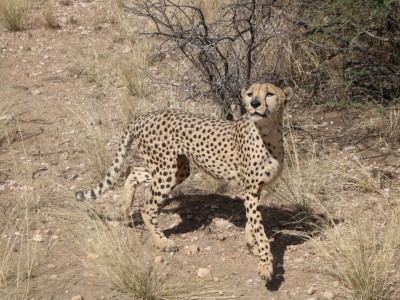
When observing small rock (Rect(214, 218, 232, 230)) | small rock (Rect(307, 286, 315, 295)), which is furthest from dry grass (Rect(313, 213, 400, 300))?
small rock (Rect(214, 218, 232, 230))

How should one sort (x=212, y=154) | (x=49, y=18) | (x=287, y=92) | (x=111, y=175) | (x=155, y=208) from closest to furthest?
1. (x=287, y=92)
2. (x=212, y=154)
3. (x=155, y=208)
4. (x=111, y=175)
5. (x=49, y=18)

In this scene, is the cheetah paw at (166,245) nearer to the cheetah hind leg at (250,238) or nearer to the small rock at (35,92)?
the cheetah hind leg at (250,238)

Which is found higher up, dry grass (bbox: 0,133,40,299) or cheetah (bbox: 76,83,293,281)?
cheetah (bbox: 76,83,293,281)

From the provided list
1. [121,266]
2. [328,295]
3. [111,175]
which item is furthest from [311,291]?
[111,175]

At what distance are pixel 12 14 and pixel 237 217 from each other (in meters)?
5.44

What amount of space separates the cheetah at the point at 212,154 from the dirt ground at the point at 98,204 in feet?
0.64

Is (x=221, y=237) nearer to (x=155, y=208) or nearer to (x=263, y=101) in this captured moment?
(x=155, y=208)

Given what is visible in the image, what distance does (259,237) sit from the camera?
442 centimetres

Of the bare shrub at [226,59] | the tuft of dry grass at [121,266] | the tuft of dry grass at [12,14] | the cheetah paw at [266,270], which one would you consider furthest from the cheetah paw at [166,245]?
the tuft of dry grass at [12,14]

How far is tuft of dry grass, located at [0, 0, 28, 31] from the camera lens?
917 cm

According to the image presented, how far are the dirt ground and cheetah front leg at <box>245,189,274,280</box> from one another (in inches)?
4.1

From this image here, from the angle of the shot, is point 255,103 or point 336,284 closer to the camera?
point 255,103

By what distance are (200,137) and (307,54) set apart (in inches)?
108

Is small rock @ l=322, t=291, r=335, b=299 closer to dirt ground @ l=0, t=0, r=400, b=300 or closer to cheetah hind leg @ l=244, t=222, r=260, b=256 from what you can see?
dirt ground @ l=0, t=0, r=400, b=300
